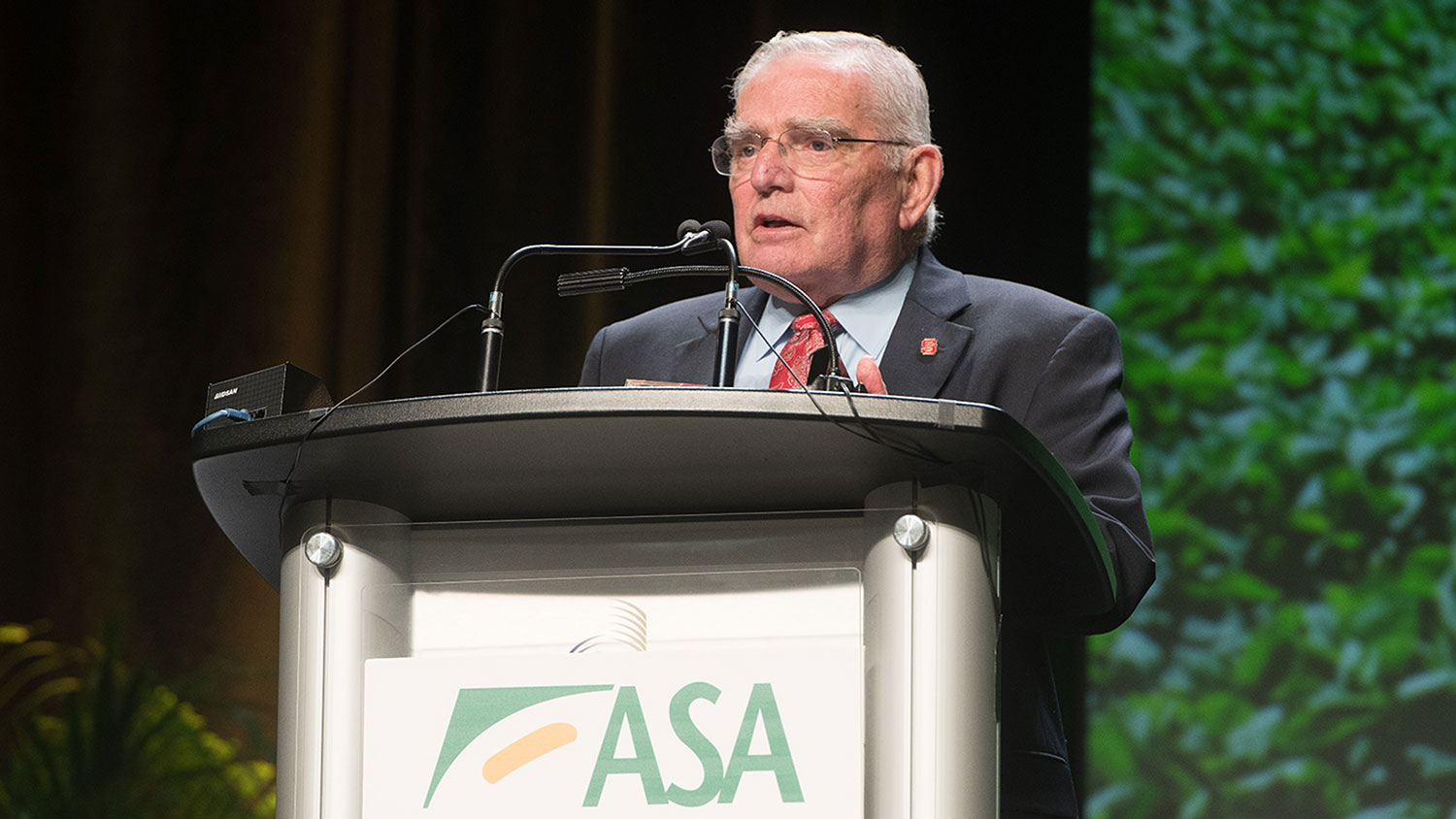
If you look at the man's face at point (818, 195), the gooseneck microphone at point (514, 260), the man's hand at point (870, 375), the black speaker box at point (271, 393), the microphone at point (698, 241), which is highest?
the man's face at point (818, 195)

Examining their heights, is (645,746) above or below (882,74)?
below

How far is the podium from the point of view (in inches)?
35.6

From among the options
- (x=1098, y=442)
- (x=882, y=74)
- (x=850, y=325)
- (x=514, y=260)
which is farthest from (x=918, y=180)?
(x=514, y=260)

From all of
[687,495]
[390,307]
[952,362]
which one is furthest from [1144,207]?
[687,495]

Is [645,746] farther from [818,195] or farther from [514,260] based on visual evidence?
[818,195]

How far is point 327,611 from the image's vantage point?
1011 mm

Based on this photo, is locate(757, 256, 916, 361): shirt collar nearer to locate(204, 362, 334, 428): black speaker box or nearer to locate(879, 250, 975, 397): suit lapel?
locate(879, 250, 975, 397): suit lapel

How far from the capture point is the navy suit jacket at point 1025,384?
3.96 feet

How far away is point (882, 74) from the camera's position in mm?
1954

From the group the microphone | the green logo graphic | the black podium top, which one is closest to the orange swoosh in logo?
the green logo graphic

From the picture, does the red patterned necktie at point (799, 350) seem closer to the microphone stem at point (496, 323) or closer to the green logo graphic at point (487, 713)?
the microphone stem at point (496, 323)

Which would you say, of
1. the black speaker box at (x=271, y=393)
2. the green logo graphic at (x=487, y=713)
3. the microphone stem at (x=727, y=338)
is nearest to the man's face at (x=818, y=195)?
A: the microphone stem at (x=727, y=338)

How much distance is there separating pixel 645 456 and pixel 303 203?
221 centimetres

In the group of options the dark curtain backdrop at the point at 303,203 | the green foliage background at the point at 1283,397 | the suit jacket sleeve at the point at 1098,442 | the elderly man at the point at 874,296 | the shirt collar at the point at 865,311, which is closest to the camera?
the suit jacket sleeve at the point at 1098,442
